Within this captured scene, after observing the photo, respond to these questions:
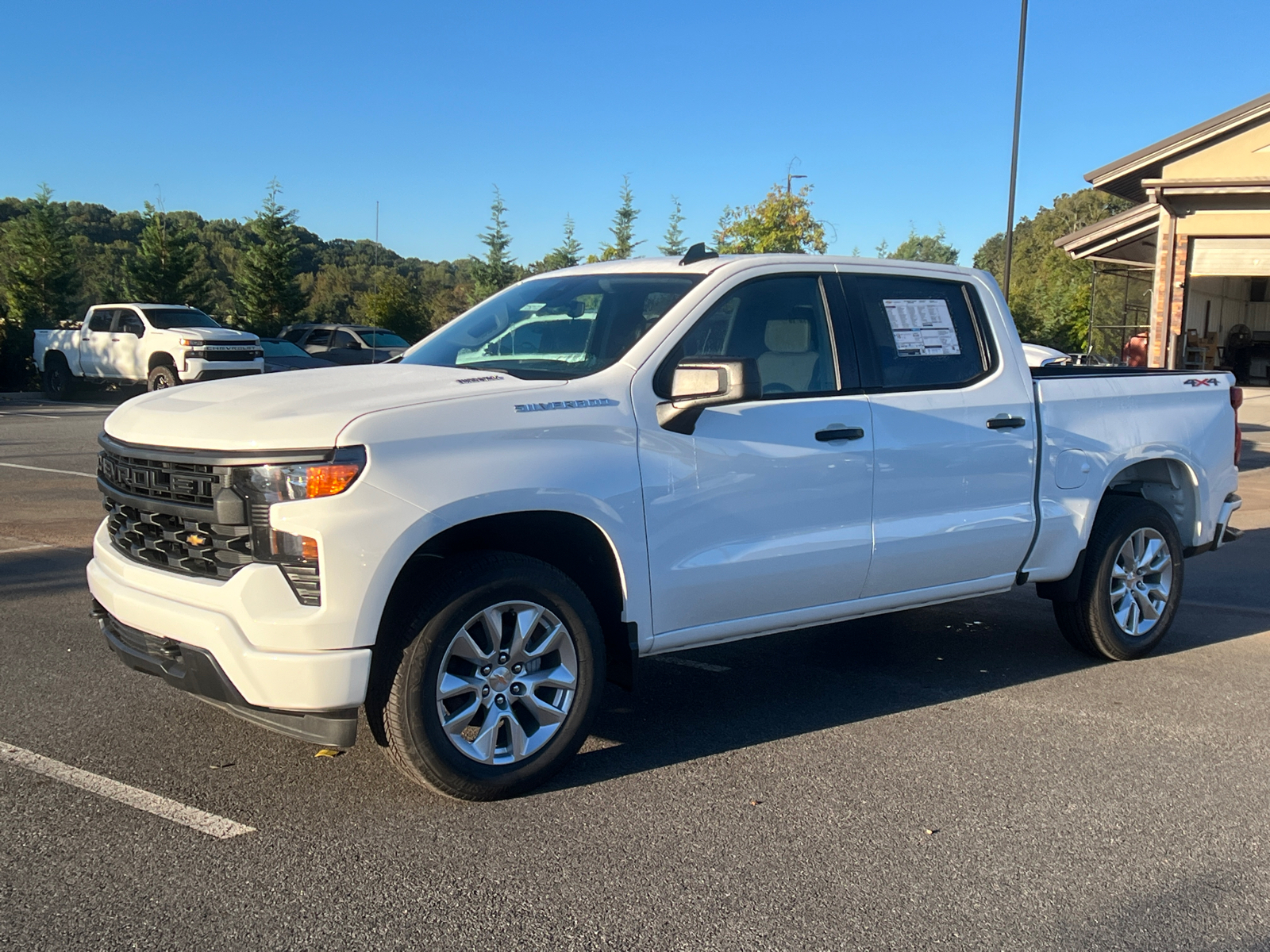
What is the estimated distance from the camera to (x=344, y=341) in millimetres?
28516

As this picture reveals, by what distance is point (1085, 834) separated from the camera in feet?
12.7

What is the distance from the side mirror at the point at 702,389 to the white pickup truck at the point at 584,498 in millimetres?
12

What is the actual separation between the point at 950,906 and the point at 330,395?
259cm

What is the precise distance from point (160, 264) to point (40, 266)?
321 cm

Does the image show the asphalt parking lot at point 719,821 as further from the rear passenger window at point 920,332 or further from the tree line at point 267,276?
the tree line at point 267,276

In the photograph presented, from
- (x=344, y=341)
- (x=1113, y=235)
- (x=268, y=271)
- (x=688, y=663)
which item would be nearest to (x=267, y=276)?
(x=268, y=271)

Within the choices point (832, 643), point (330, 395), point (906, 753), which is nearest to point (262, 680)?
point (330, 395)

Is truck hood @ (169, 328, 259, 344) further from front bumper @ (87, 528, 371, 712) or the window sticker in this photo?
front bumper @ (87, 528, 371, 712)

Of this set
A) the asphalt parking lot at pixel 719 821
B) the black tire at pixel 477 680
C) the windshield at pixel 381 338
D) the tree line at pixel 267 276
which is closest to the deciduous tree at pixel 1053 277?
the tree line at pixel 267 276

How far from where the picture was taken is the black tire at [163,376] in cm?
2225

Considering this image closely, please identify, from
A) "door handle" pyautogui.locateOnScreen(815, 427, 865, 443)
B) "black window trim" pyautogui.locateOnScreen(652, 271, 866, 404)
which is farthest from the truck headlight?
"door handle" pyautogui.locateOnScreen(815, 427, 865, 443)

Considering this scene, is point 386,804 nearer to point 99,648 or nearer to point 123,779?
point 123,779

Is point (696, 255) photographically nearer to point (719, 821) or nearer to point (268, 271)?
point (719, 821)

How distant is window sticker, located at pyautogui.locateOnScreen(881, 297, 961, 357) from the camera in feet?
17.4
